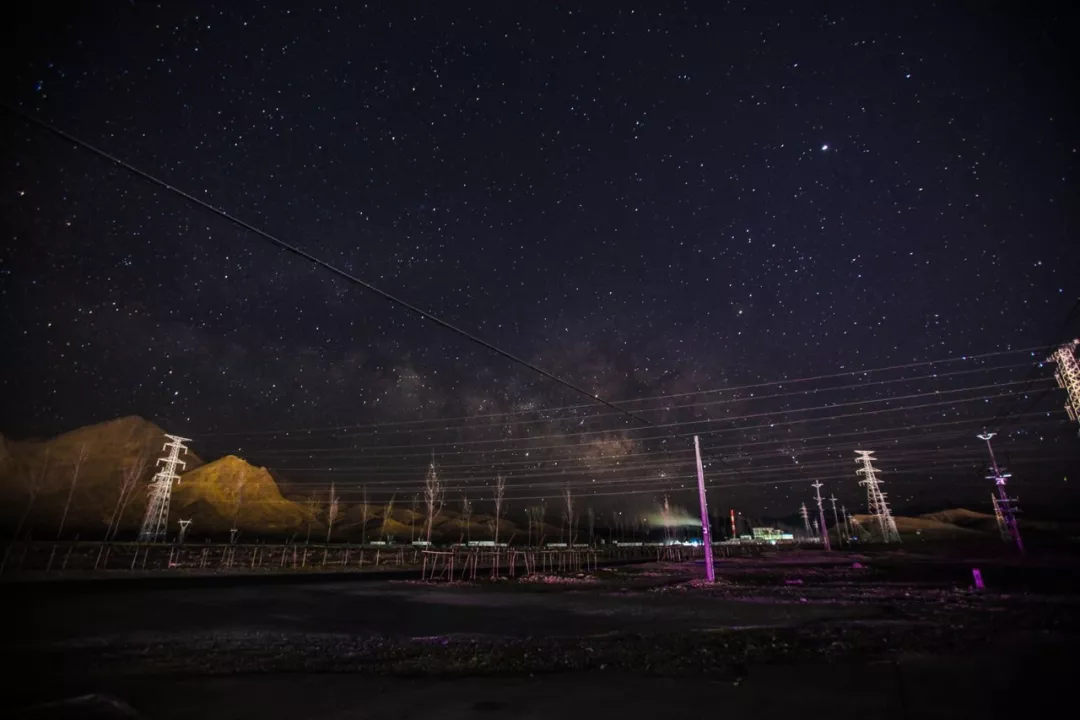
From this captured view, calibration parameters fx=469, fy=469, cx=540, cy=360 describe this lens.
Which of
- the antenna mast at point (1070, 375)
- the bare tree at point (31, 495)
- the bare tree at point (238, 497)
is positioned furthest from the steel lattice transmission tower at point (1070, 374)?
the bare tree at point (238, 497)

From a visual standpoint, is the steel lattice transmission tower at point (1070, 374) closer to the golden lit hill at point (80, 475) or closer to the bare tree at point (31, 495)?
the bare tree at point (31, 495)

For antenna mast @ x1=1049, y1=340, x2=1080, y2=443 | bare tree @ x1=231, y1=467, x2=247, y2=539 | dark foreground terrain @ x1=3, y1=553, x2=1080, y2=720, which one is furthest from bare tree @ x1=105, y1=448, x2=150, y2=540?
antenna mast @ x1=1049, y1=340, x2=1080, y2=443

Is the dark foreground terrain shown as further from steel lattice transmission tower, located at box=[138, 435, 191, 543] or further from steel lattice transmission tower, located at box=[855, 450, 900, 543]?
steel lattice transmission tower, located at box=[855, 450, 900, 543]

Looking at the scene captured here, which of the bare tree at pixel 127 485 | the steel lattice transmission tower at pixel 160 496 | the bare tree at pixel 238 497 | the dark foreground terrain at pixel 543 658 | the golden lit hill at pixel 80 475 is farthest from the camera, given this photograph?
the bare tree at pixel 238 497

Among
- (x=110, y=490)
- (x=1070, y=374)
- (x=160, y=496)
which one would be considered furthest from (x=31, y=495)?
(x=1070, y=374)

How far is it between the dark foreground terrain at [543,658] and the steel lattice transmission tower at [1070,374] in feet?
143

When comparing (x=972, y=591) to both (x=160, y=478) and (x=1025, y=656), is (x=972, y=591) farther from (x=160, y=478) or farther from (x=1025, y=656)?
(x=160, y=478)

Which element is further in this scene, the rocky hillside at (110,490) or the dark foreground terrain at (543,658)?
the rocky hillside at (110,490)

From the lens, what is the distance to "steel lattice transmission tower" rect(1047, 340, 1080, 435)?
4803 cm

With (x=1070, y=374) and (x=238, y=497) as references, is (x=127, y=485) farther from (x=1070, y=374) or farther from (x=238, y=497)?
(x=1070, y=374)

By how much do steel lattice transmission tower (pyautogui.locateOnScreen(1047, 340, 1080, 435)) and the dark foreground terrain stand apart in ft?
143

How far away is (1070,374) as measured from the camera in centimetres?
4866

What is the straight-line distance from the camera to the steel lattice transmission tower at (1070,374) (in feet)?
158

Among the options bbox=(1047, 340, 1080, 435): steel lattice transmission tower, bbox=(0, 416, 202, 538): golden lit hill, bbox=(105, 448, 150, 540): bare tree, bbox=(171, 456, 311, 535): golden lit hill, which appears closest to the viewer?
bbox=(1047, 340, 1080, 435): steel lattice transmission tower
